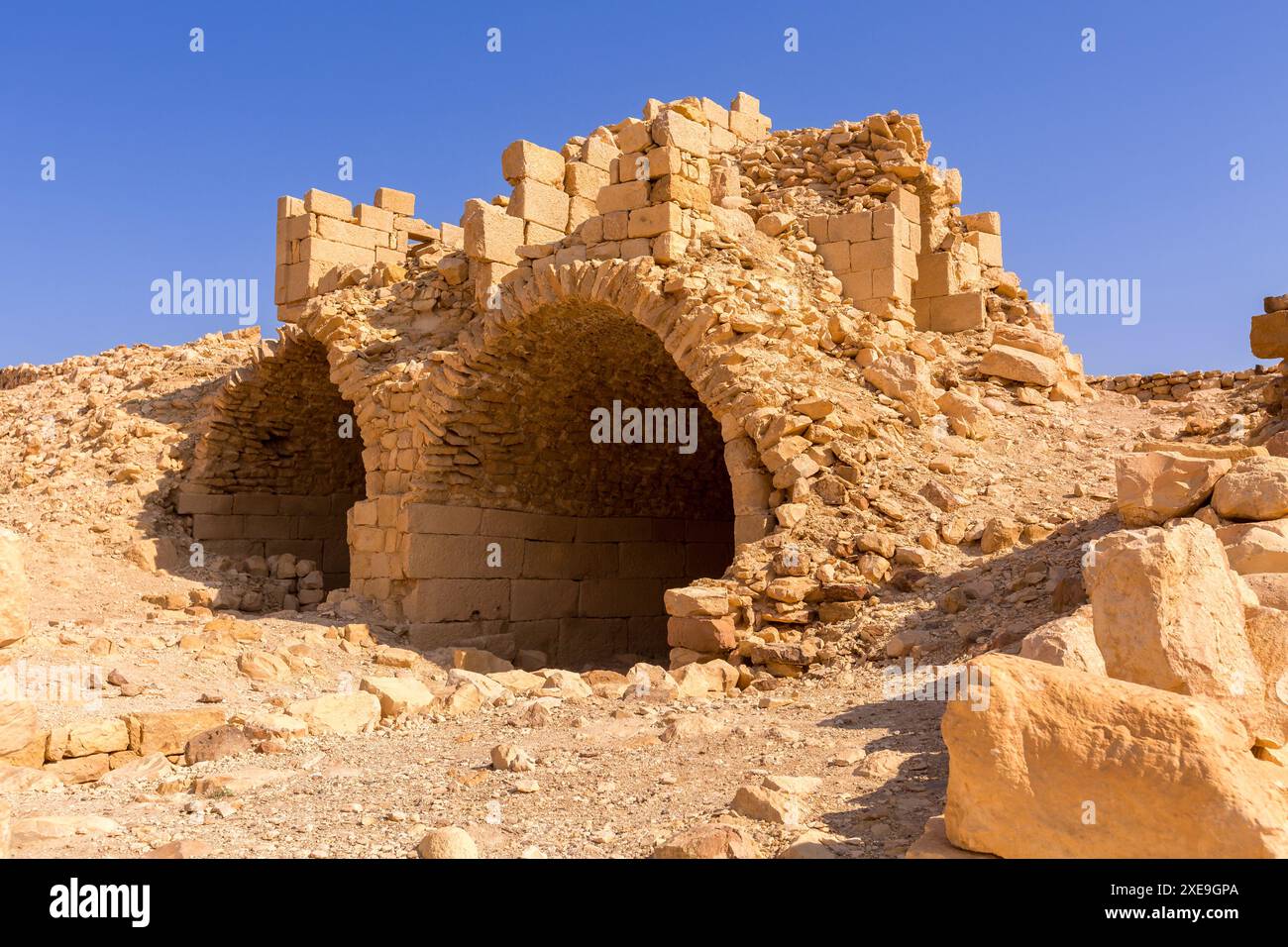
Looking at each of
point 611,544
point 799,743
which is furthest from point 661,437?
point 799,743

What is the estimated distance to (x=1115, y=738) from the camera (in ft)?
7.71

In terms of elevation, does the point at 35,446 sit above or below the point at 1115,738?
above

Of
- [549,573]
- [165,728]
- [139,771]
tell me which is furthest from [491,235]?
[139,771]

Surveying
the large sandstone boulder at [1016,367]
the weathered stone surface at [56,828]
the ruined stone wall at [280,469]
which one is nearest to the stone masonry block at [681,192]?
the large sandstone boulder at [1016,367]

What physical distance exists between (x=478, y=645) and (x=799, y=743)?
233 inches

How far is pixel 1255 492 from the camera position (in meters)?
4.82

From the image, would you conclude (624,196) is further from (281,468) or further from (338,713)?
(281,468)

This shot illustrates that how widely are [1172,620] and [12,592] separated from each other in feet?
19.9

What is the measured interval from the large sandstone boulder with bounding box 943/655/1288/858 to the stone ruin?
3.84 meters

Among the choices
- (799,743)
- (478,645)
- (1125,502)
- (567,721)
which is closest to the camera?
Result: (799,743)

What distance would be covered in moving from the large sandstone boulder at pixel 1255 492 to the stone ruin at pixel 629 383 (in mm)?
2200

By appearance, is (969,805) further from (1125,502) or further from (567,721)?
(1125,502)

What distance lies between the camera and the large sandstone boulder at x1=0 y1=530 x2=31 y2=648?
5723mm

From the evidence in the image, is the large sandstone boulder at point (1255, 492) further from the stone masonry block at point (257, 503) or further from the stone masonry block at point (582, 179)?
the stone masonry block at point (257, 503)
